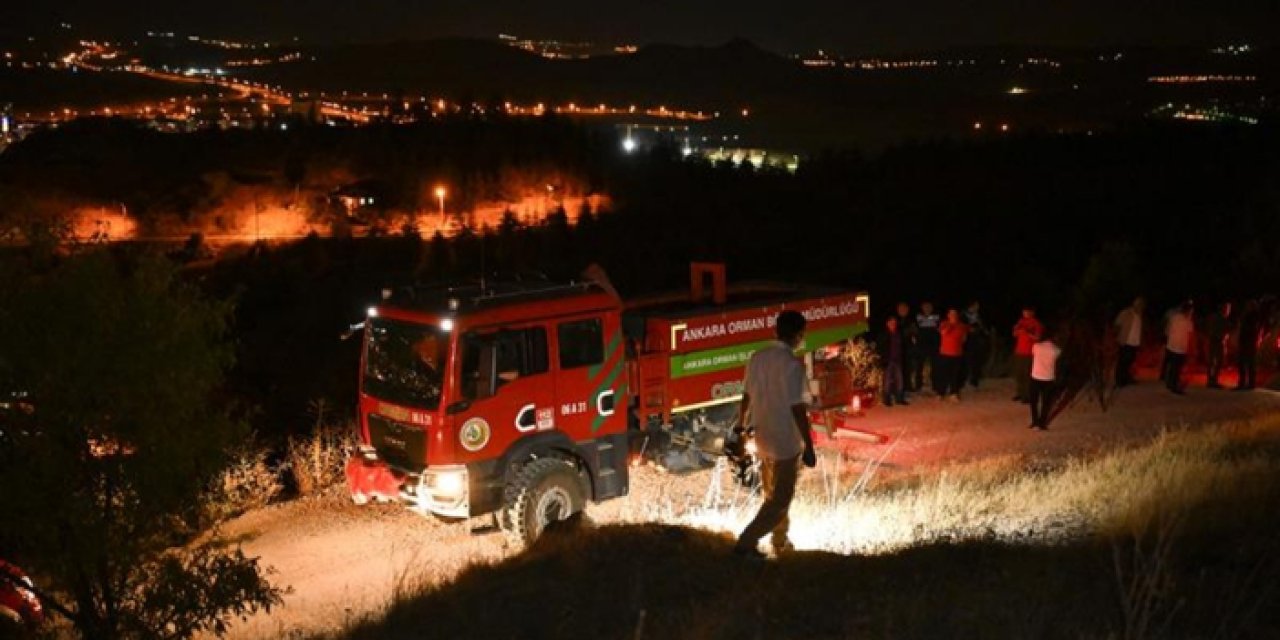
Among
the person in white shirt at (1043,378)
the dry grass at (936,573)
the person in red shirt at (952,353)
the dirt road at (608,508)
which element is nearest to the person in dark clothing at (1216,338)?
the dirt road at (608,508)

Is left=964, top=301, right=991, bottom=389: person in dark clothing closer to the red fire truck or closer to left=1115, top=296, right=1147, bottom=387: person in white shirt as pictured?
left=1115, top=296, right=1147, bottom=387: person in white shirt

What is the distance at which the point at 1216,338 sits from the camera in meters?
20.4

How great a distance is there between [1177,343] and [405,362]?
13.0 meters

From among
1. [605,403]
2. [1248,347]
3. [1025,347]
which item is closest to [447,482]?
[605,403]

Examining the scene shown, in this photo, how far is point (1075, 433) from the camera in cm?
1712

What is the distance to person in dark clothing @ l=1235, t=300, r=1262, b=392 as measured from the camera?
1998cm

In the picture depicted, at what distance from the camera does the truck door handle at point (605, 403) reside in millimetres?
12406

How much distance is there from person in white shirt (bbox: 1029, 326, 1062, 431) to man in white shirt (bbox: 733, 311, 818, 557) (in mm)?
9028

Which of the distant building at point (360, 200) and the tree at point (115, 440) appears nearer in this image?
the tree at point (115, 440)

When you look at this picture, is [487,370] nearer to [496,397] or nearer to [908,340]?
[496,397]

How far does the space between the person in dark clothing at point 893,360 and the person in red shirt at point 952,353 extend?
58 cm

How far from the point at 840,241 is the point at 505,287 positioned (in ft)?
137

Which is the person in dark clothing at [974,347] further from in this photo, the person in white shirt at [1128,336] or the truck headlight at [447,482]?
the truck headlight at [447,482]

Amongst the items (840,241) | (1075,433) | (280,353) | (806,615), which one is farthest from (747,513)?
(840,241)
